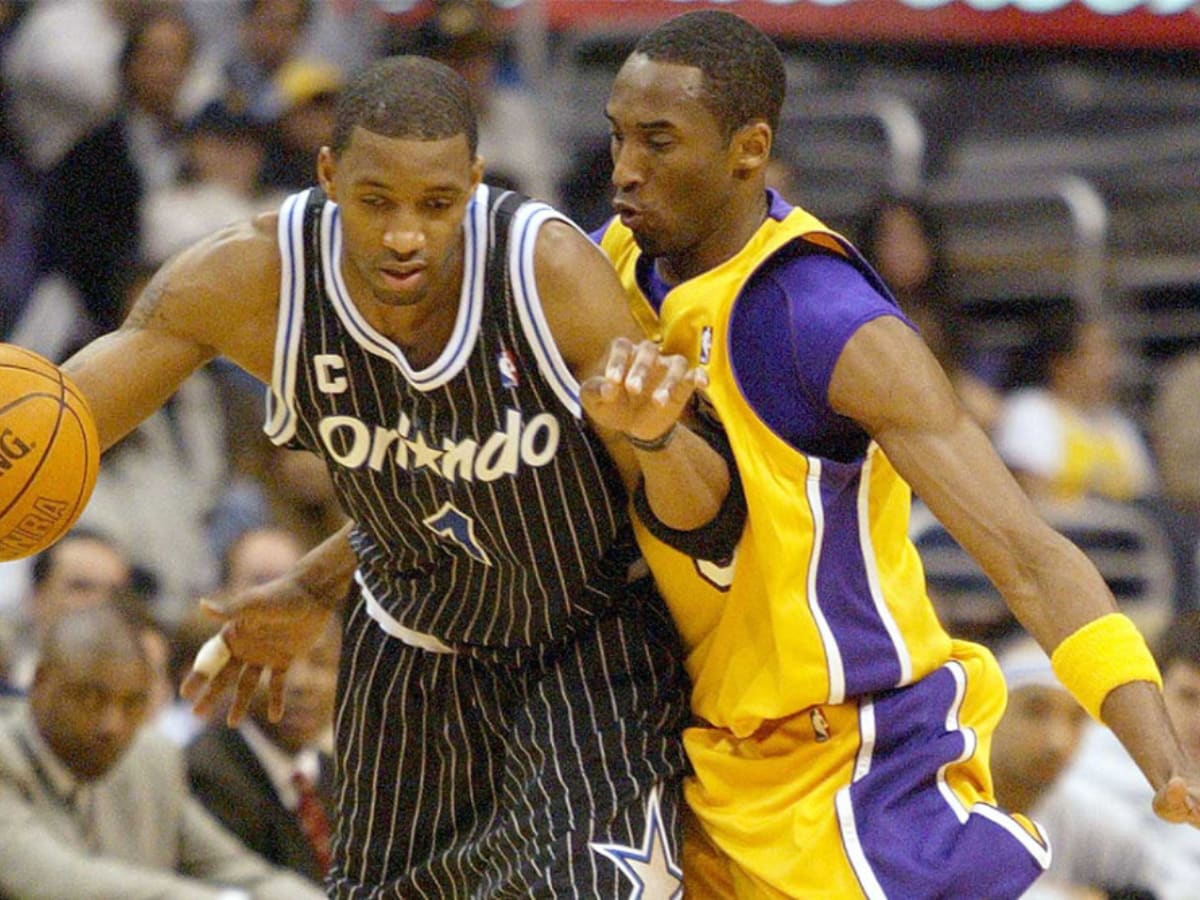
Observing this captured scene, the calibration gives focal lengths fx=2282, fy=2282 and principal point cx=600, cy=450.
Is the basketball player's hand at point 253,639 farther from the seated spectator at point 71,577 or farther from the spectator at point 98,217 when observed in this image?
the spectator at point 98,217

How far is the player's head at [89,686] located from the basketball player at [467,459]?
1.99m

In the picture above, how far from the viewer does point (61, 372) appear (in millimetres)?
4059

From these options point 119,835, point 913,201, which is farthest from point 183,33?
point 119,835

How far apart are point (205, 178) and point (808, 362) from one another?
5365 mm

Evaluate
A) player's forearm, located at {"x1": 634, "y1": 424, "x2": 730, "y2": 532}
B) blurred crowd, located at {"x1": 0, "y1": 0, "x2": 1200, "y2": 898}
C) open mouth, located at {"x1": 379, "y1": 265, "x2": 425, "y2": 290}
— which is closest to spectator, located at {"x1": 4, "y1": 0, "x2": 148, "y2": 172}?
blurred crowd, located at {"x1": 0, "y1": 0, "x2": 1200, "y2": 898}

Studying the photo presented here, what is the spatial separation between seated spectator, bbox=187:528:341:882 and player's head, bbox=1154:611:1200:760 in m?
2.35

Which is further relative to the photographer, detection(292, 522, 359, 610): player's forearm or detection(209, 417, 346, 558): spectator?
detection(209, 417, 346, 558): spectator

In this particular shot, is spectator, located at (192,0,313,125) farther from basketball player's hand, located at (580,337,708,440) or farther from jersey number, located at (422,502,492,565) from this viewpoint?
basketball player's hand, located at (580,337,708,440)

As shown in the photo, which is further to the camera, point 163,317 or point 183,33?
point 183,33

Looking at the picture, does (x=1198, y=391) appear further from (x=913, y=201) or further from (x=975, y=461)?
(x=975, y=461)

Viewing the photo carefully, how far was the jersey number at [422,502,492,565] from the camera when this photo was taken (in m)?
4.11

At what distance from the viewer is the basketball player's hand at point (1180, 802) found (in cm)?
346

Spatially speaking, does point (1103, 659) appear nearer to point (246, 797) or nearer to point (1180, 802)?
point (1180, 802)

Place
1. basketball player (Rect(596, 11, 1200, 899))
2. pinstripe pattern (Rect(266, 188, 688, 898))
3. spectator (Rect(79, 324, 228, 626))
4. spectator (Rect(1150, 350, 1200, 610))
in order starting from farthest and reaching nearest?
spectator (Rect(1150, 350, 1200, 610)) → spectator (Rect(79, 324, 228, 626)) → pinstripe pattern (Rect(266, 188, 688, 898)) → basketball player (Rect(596, 11, 1200, 899))
